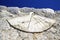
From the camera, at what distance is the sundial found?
1.09m

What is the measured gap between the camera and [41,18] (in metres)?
1.16

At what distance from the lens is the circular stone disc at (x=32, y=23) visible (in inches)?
42.8

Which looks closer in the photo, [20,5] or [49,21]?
[49,21]

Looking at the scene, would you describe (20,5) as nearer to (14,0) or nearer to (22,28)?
(14,0)

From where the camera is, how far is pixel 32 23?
113cm

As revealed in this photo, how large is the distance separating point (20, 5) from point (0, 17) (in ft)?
1.12

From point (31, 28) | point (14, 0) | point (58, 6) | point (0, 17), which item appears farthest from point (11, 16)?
point (58, 6)

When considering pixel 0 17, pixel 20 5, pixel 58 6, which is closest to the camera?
pixel 0 17

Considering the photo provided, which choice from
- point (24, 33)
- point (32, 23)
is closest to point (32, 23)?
point (32, 23)

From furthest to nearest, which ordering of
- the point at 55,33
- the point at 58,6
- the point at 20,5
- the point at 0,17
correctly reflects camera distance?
the point at 20,5, the point at 58,6, the point at 0,17, the point at 55,33

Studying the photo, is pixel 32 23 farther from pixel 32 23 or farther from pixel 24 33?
pixel 24 33

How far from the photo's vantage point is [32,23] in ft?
3.69

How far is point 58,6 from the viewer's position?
1354 mm

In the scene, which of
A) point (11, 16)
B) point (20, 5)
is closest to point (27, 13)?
point (11, 16)
